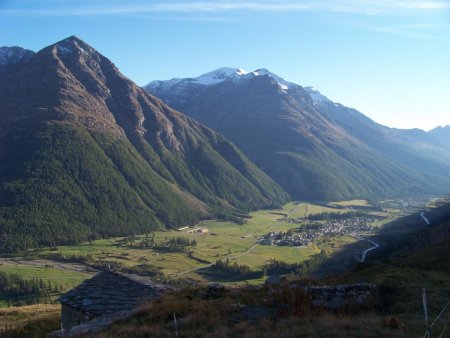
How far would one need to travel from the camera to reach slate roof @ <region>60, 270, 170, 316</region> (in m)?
24.5

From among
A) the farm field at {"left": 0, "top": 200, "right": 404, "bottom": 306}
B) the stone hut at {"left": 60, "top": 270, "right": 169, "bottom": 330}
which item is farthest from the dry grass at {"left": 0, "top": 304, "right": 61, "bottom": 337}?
the farm field at {"left": 0, "top": 200, "right": 404, "bottom": 306}

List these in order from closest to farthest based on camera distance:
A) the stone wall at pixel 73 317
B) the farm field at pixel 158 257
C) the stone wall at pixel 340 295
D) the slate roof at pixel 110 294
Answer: the stone wall at pixel 340 295, the stone wall at pixel 73 317, the slate roof at pixel 110 294, the farm field at pixel 158 257

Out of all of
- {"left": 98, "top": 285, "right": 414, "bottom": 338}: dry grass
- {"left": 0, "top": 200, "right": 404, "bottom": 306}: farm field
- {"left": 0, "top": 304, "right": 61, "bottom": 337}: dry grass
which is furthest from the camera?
{"left": 0, "top": 200, "right": 404, "bottom": 306}: farm field

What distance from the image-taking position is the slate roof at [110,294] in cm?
2455

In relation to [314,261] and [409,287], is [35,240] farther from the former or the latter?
[409,287]

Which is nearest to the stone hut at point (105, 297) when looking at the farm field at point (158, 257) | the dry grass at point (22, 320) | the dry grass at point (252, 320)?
the dry grass at point (252, 320)

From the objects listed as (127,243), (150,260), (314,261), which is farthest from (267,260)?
(127,243)

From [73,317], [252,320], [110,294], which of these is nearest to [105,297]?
[110,294]

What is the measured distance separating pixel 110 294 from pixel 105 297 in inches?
17.4

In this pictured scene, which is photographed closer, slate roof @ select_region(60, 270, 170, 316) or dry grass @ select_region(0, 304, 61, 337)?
slate roof @ select_region(60, 270, 170, 316)

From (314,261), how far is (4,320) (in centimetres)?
10414

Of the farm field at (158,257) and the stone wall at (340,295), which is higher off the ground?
the stone wall at (340,295)

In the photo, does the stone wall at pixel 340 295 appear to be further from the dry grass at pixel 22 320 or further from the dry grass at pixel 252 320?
the dry grass at pixel 22 320

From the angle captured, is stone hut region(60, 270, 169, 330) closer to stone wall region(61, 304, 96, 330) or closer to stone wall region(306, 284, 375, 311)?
stone wall region(61, 304, 96, 330)
